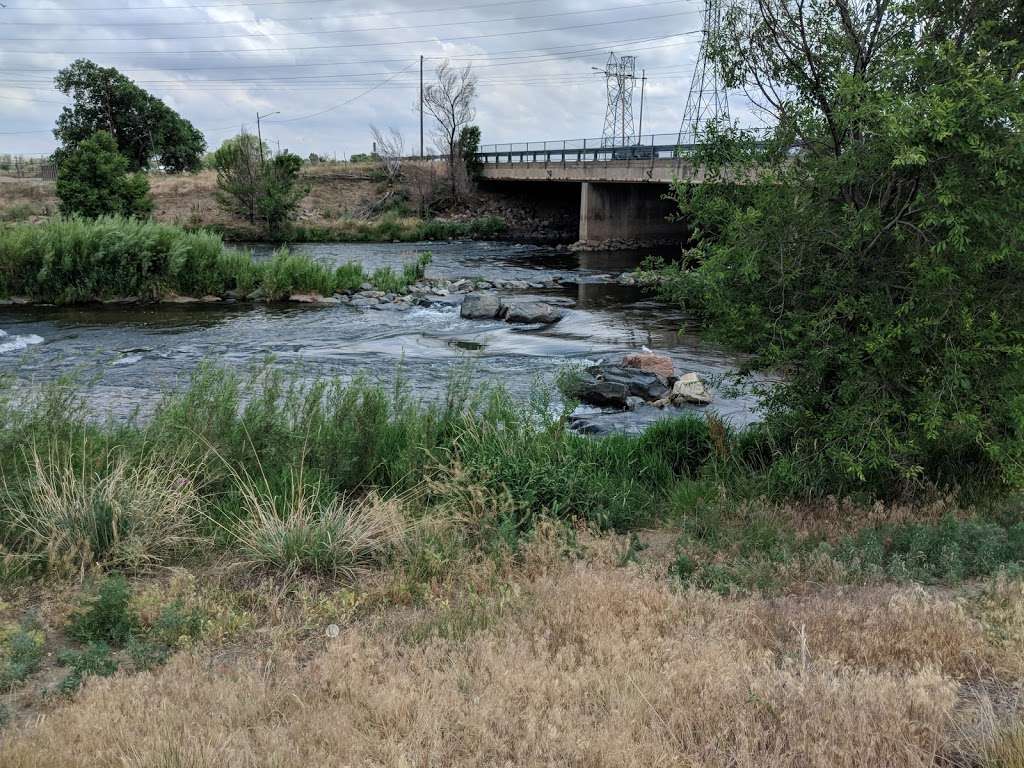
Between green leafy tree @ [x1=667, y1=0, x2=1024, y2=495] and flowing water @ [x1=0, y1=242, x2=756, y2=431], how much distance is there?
4.79m

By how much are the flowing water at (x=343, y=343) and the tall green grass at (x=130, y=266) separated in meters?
1.08

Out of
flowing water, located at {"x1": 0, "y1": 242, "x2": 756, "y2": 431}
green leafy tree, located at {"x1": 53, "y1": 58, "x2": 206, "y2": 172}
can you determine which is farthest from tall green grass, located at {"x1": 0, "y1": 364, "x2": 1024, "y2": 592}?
green leafy tree, located at {"x1": 53, "y1": 58, "x2": 206, "y2": 172}

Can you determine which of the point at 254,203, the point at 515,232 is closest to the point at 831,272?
the point at 254,203

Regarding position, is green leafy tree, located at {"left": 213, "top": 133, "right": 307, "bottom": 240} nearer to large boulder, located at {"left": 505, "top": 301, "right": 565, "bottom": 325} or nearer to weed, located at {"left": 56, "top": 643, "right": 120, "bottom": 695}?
large boulder, located at {"left": 505, "top": 301, "right": 565, "bottom": 325}

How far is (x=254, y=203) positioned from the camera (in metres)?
48.9

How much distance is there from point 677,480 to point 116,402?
8.91 metres

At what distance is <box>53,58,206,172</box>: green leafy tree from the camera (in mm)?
67875

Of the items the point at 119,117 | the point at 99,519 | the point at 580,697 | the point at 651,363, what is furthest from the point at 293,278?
the point at 119,117

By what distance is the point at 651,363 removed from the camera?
1616cm

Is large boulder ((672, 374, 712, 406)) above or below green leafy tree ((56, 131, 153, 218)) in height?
below

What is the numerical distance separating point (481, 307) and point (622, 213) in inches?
1111

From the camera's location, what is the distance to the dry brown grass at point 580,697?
3.48 meters

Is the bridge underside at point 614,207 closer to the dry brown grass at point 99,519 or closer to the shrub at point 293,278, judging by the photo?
the shrub at point 293,278

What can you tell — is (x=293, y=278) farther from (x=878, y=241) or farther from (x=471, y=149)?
(x=471, y=149)
